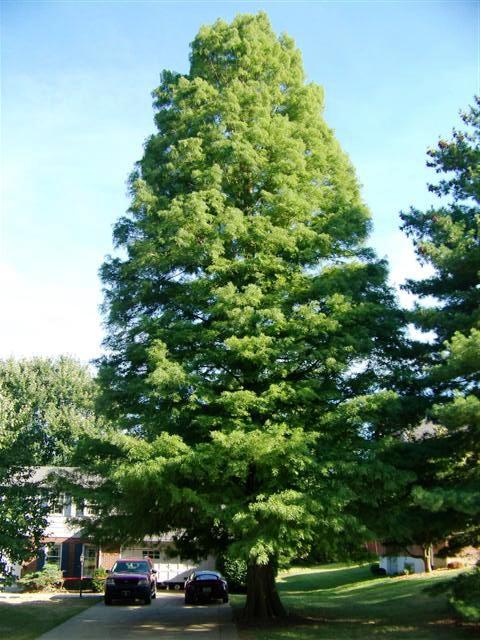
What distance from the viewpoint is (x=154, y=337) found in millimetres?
15508

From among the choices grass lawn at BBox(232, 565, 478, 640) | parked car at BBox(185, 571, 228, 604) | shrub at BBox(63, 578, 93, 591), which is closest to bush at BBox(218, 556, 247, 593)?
grass lawn at BBox(232, 565, 478, 640)

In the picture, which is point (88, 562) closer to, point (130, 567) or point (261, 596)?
point (130, 567)

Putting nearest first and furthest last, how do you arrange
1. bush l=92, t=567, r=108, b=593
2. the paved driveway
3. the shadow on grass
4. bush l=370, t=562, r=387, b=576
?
the paved driveway → bush l=92, t=567, r=108, b=593 → the shadow on grass → bush l=370, t=562, r=387, b=576

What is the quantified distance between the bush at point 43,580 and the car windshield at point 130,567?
7481 mm

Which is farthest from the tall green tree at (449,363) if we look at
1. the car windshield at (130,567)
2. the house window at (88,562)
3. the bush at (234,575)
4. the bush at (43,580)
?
the house window at (88,562)

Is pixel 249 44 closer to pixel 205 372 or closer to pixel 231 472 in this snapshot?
pixel 205 372

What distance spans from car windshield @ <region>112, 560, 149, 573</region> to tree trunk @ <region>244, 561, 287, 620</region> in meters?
10.1

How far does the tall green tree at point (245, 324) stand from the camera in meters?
12.9

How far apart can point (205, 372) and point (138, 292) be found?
125 inches

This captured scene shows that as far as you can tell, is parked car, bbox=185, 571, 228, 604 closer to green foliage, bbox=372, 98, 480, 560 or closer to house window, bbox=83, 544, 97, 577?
green foliage, bbox=372, 98, 480, 560

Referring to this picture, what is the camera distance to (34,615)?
1841 cm

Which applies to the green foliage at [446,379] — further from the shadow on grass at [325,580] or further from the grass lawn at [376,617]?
the shadow on grass at [325,580]

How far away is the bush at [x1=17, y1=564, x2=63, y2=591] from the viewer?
29509 millimetres

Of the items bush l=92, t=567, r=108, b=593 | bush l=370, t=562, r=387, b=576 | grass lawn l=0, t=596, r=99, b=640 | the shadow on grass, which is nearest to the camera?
grass lawn l=0, t=596, r=99, b=640
